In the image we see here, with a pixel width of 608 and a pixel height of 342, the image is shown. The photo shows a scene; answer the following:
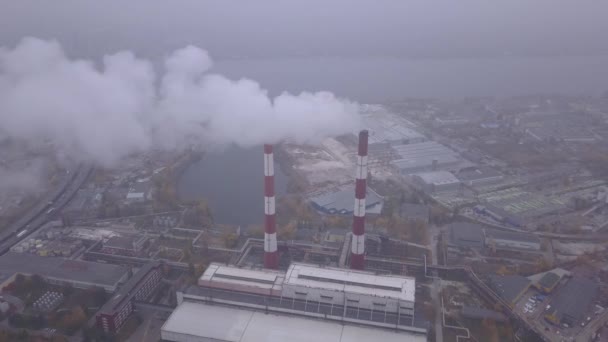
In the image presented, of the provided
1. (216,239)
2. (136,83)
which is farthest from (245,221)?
(136,83)

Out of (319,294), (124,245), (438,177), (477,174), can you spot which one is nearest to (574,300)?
(319,294)

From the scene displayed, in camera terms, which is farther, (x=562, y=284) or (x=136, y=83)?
(x=136, y=83)

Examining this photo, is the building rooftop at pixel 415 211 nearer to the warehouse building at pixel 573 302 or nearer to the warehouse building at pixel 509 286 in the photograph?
the warehouse building at pixel 509 286

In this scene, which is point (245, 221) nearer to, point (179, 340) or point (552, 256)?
point (179, 340)

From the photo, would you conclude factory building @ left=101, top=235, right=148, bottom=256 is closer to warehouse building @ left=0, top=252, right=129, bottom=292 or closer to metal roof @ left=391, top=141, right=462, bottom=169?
warehouse building @ left=0, top=252, right=129, bottom=292

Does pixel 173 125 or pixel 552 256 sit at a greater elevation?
pixel 173 125

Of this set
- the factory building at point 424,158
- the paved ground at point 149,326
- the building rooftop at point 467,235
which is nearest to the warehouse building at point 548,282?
the building rooftop at point 467,235

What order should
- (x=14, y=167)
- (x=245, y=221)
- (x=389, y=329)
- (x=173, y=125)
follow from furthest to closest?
(x=173, y=125) < (x=14, y=167) < (x=245, y=221) < (x=389, y=329)

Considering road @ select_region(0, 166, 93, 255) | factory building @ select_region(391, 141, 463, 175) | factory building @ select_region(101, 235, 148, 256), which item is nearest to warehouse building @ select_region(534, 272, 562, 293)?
factory building @ select_region(391, 141, 463, 175)
